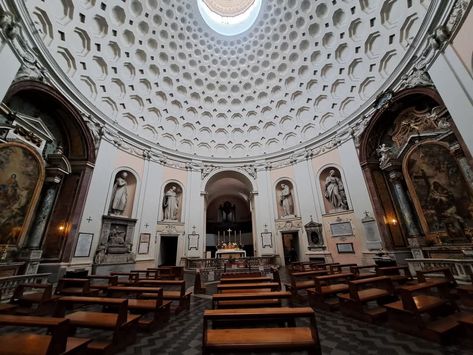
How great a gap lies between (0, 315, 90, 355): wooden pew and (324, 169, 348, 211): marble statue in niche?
44.8 ft

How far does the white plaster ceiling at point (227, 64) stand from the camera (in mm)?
10242

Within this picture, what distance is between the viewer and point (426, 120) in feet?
28.3

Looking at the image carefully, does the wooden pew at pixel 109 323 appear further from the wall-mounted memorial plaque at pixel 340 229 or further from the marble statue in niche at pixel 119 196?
the wall-mounted memorial plaque at pixel 340 229

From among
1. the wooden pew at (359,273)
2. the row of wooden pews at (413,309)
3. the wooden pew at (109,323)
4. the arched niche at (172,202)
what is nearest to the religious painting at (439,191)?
the wooden pew at (359,273)

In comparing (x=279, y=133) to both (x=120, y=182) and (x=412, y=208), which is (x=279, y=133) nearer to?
(x=412, y=208)

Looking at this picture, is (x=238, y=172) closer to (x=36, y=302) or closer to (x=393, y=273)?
(x=393, y=273)

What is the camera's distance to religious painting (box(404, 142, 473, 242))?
7.29 metres

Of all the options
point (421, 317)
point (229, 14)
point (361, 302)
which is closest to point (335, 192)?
point (361, 302)

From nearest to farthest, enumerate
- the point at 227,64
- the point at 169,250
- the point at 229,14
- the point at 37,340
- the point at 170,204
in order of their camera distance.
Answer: the point at 37,340, the point at 170,204, the point at 169,250, the point at 227,64, the point at 229,14

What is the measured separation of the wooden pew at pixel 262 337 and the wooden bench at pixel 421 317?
218 cm

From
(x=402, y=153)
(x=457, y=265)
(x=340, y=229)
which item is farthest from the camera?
(x=340, y=229)

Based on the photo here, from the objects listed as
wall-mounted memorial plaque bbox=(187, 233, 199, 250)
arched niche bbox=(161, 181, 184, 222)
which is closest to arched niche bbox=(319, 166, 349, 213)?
wall-mounted memorial plaque bbox=(187, 233, 199, 250)

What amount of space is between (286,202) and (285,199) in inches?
10.6

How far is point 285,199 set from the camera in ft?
51.3
